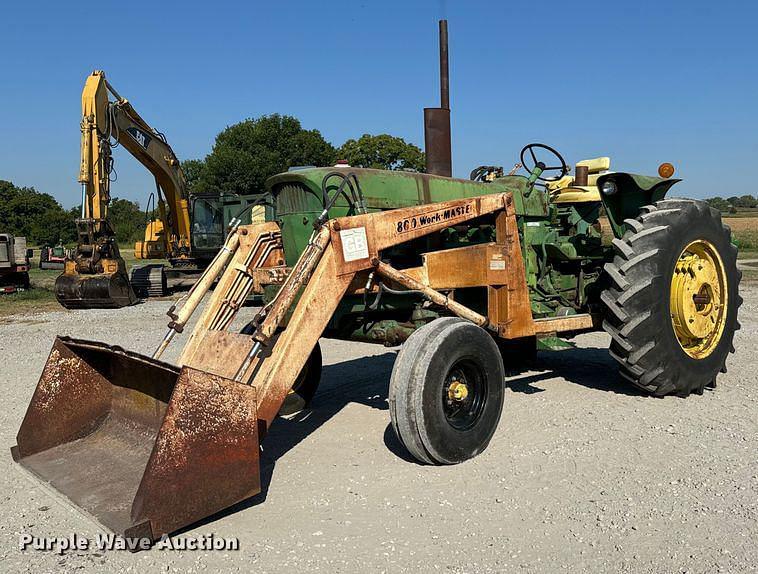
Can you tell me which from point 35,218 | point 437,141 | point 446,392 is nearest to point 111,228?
point 437,141

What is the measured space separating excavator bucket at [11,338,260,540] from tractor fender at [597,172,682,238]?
4454mm

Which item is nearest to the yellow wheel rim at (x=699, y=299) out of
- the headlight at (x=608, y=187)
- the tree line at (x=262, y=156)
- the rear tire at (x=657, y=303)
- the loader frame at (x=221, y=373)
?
the rear tire at (x=657, y=303)

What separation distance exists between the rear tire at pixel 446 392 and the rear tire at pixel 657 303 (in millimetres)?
1540

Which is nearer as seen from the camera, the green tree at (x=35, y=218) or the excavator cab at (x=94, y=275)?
the excavator cab at (x=94, y=275)

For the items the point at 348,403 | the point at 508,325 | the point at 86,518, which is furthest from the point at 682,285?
the point at 86,518

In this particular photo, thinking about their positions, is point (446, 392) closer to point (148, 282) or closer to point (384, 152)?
point (148, 282)

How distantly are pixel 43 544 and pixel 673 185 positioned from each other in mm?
6117

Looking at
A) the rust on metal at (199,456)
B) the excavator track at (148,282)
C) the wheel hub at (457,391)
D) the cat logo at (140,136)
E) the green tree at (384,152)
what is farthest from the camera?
the green tree at (384,152)

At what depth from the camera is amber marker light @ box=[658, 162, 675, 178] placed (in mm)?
6363

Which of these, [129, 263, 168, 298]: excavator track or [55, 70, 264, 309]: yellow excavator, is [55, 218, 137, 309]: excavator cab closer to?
[55, 70, 264, 309]: yellow excavator

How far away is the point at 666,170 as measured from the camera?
6.40 metres

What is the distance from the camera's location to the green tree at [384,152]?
1625 inches

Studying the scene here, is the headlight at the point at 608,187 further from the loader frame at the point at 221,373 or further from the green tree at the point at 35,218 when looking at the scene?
the green tree at the point at 35,218

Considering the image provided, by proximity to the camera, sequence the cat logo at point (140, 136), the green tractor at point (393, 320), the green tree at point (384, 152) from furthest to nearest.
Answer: the green tree at point (384, 152), the cat logo at point (140, 136), the green tractor at point (393, 320)
